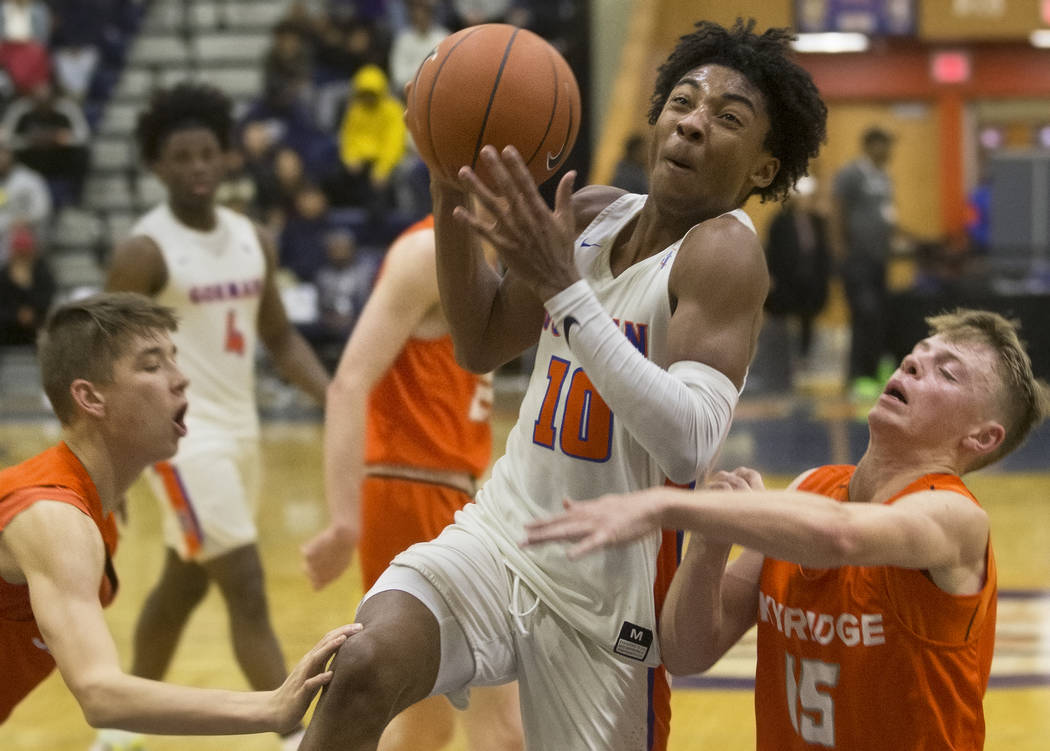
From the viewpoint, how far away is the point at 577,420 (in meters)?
2.61

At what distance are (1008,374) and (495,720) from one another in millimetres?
1523

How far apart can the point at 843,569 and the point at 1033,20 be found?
18.2 metres

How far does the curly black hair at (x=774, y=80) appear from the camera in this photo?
2658mm

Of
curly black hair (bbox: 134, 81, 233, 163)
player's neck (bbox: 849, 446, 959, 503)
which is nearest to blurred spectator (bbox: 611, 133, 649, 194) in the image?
curly black hair (bbox: 134, 81, 233, 163)

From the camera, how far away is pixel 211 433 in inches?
178

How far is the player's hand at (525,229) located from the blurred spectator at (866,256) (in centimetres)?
990

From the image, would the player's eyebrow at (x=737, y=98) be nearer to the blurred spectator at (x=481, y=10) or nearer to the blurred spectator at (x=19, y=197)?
the blurred spectator at (x=19, y=197)

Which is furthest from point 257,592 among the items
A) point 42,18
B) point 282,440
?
point 42,18

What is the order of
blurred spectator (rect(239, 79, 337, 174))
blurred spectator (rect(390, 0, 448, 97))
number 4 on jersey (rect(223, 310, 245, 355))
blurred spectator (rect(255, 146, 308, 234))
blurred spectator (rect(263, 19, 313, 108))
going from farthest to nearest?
blurred spectator (rect(263, 19, 313, 108))
blurred spectator (rect(239, 79, 337, 174))
blurred spectator (rect(390, 0, 448, 97))
blurred spectator (rect(255, 146, 308, 234))
number 4 on jersey (rect(223, 310, 245, 355))

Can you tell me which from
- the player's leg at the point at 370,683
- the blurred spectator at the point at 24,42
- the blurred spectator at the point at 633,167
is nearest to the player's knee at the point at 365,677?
the player's leg at the point at 370,683

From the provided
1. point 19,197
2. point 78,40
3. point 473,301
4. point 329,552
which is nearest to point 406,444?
point 329,552

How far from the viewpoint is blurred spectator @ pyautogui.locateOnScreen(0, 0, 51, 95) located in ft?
46.2

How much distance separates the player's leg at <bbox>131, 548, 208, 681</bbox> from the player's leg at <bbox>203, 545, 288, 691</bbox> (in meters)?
0.19

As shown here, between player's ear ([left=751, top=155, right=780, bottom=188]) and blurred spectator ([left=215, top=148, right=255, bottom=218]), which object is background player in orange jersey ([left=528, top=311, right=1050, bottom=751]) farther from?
blurred spectator ([left=215, top=148, right=255, bottom=218])
